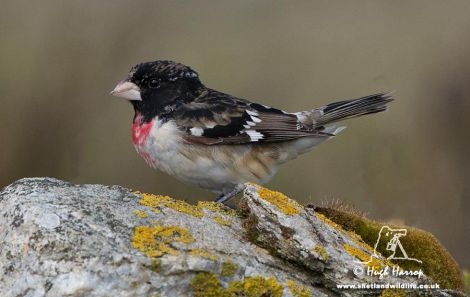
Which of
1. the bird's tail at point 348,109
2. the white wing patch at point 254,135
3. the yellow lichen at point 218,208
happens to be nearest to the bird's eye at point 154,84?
the white wing patch at point 254,135

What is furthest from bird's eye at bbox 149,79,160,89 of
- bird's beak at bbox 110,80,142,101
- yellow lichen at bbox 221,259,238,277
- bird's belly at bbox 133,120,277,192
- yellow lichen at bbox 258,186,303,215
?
yellow lichen at bbox 221,259,238,277

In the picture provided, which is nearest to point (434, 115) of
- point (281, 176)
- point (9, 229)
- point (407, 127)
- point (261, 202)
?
point (407, 127)

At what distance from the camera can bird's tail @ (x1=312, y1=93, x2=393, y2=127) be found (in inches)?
388

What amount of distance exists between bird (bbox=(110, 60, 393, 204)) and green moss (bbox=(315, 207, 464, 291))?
44.7 inches

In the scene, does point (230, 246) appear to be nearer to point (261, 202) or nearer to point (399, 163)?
point (261, 202)

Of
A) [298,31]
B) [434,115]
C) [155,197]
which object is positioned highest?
[298,31]

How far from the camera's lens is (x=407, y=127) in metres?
16.0

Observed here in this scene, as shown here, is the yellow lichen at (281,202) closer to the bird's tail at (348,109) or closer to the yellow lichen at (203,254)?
the yellow lichen at (203,254)

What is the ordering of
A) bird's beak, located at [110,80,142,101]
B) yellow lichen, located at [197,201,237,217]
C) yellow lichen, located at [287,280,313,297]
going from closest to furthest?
yellow lichen, located at [287,280,313,297] → yellow lichen, located at [197,201,237,217] → bird's beak, located at [110,80,142,101]

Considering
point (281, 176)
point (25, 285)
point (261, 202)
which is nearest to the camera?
point (25, 285)

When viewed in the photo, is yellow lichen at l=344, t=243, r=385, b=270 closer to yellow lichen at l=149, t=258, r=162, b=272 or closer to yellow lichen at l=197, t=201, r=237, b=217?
yellow lichen at l=197, t=201, r=237, b=217

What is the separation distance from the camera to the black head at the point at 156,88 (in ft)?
29.2

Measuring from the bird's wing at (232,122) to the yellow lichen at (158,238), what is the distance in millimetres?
2687

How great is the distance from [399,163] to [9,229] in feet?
36.3
